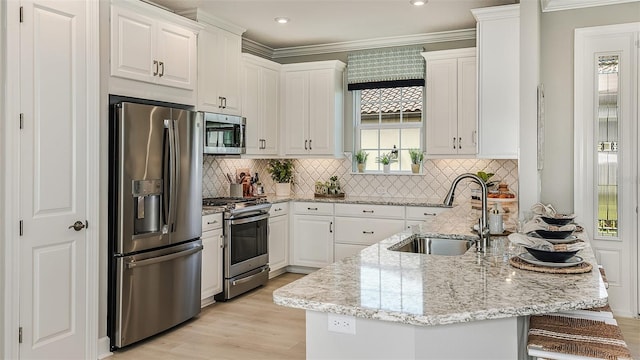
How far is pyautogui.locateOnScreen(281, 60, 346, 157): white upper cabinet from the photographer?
5773 mm

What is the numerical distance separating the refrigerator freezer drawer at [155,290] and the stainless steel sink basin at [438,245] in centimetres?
190

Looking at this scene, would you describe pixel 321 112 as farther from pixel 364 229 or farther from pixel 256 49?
pixel 364 229

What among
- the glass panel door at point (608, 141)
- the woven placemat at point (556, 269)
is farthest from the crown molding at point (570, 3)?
the woven placemat at point (556, 269)

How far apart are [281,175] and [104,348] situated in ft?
10.1

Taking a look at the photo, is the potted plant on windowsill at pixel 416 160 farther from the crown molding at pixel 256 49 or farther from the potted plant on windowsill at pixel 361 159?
the crown molding at pixel 256 49

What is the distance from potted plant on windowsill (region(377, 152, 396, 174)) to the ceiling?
1384mm

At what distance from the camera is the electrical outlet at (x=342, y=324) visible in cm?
173

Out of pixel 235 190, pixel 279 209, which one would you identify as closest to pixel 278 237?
pixel 279 209

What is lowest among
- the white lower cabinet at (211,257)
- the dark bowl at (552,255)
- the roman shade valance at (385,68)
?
the white lower cabinet at (211,257)

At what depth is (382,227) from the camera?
5.32 metres

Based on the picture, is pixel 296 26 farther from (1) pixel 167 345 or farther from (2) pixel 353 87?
(1) pixel 167 345

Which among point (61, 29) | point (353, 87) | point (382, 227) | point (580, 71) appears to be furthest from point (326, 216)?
point (61, 29)

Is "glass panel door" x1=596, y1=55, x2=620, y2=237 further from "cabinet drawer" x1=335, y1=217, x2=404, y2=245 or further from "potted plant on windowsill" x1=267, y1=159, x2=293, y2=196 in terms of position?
"potted plant on windowsill" x1=267, y1=159, x2=293, y2=196

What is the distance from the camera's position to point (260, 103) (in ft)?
18.3
